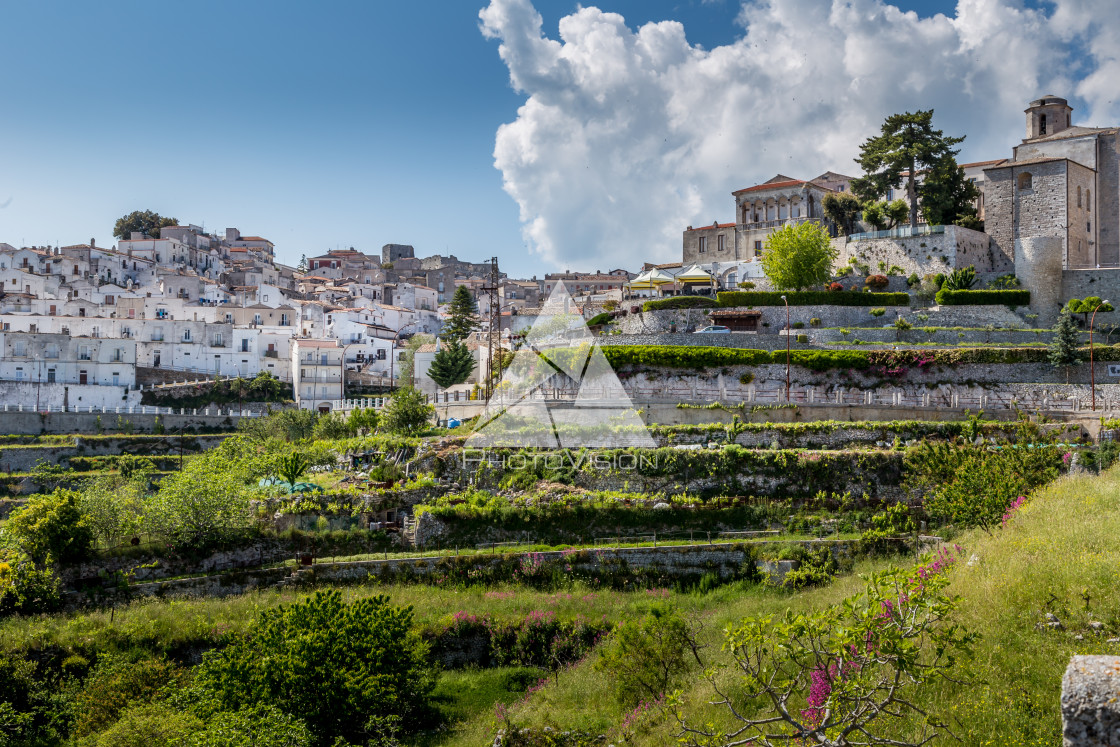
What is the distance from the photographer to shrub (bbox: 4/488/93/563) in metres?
22.1

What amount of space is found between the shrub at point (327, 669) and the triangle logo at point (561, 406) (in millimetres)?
11983

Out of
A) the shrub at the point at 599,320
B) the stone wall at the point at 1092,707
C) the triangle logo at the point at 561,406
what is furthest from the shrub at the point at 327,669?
the shrub at the point at 599,320

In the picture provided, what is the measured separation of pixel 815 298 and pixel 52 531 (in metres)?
34.0

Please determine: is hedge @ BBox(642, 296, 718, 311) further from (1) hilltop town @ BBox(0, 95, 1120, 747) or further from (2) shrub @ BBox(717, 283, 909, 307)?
(2) shrub @ BBox(717, 283, 909, 307)

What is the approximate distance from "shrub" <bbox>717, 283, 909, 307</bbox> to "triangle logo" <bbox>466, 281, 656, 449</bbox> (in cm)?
865

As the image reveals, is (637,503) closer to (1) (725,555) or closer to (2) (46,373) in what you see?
(1) (725,555)

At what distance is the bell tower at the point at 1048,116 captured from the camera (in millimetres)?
56438

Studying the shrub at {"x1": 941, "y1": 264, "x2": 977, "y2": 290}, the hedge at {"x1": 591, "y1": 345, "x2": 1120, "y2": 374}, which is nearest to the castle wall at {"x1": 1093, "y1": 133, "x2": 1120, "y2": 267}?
the shrub at {"x1": 941, "y1": 264, "x2": 977, "y2": 290}

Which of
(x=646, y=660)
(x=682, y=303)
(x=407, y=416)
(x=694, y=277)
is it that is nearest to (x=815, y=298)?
(x=682, y=303)

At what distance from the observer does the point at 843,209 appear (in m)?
54.8

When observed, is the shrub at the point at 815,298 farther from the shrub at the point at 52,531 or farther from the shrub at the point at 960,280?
the shrub at the point at 52,531

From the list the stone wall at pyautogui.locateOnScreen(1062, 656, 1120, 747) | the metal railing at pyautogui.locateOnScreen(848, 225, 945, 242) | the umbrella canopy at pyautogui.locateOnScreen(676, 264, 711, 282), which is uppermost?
the metal railing at pyautogui.locateOnScreen(848, 225, 945, 242)

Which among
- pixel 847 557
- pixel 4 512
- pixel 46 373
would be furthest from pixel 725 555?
pixel 46 373

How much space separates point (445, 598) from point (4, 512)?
980 inches
